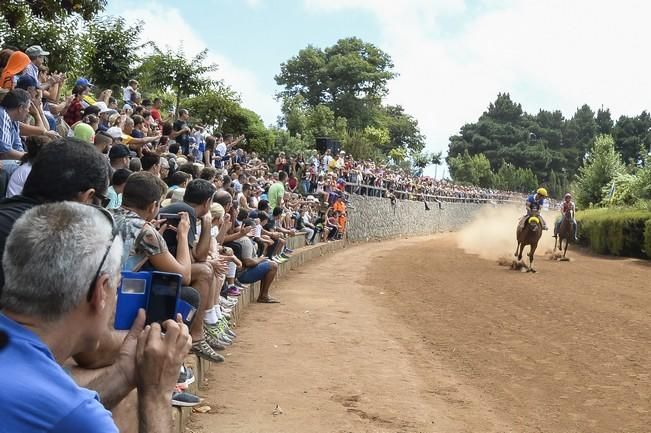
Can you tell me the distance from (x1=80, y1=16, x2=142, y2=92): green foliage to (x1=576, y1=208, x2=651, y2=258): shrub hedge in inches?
769

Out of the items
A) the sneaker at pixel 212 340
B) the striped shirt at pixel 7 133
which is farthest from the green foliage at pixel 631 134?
the striped shirt at pixel 7 133

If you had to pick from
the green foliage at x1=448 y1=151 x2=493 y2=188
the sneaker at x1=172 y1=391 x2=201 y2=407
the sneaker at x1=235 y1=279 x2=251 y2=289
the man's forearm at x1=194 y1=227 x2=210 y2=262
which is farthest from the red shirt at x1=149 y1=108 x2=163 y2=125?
the green foliage at x1=448 y1=151 x2=493 y2=188

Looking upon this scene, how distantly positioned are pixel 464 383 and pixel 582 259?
77.2 ft

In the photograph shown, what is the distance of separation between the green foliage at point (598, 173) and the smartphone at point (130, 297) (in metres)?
44.8

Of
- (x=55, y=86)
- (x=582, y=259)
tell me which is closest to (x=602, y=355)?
(x=55, y=86)

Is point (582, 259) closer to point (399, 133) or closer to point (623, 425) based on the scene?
point (623, 425)

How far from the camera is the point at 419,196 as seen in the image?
165ft

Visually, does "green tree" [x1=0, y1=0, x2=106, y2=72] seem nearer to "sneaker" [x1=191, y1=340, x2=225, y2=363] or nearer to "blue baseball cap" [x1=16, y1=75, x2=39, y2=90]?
"blue baseball cap" [x1=16, y1=75, x2=39, y2=90]

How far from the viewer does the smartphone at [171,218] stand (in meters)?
6.55

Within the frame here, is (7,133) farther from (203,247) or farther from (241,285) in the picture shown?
(241,285)

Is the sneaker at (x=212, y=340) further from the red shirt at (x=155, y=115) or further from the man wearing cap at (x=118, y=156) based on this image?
the red shirt at (x=155, y=115)

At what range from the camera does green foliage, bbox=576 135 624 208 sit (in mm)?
46250

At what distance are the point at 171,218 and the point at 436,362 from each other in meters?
4.56

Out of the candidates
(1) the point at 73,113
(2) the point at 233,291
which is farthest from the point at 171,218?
(1) the point at 73,113
